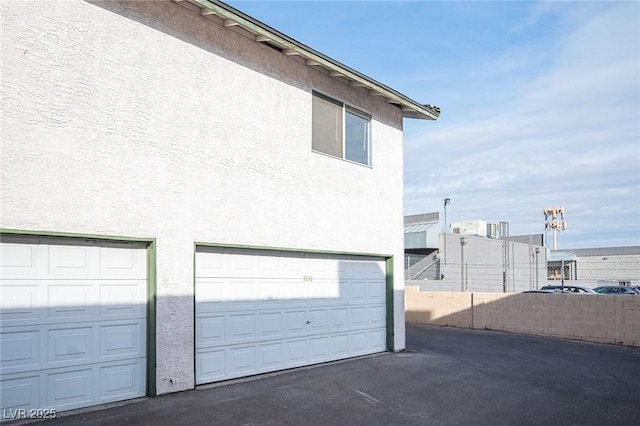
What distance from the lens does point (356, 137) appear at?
11180 mm

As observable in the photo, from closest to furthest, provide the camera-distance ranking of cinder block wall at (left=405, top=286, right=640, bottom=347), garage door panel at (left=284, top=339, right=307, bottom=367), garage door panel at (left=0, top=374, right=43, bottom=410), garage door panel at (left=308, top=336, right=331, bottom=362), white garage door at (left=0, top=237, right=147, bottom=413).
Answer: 1. garage door panel at (left=0, top=374, right=43, bottom=410)
2. white garage door at (left=0, top=237, right=147, bottom=413)
3. garage door panel at (left=284, top=339, right=307, bottom=367)
4. garage door panel at (left=308, top=336, right=331, bottom=362)
5. cinder block wall at (left=405, top=286, right=640, bottom=347)

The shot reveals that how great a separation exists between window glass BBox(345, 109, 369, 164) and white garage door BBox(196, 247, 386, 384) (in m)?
2.22

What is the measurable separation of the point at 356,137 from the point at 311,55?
2316 millimetres

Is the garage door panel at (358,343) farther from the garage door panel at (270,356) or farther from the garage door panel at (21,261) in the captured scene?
the garage door panel at (21,261)

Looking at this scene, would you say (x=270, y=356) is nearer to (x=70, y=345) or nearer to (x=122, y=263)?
(x=122, y=263)

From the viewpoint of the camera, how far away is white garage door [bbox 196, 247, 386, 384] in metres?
8.25

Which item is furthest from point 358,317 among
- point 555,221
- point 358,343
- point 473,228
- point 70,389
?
point 555,221

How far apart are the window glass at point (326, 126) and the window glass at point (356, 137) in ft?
0.81

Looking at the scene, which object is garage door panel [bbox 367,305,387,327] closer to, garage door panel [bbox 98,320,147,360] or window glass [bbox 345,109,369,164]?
window glass [bbox 345,109,369,164]

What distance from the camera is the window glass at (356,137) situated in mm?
10955

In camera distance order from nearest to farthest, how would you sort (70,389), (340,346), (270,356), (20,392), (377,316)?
(20,392) → (70,389) → (270,356) → (340,346) → (377,316)

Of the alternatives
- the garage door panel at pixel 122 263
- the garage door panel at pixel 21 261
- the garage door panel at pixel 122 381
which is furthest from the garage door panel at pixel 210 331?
the garage door panel at pixel 21 261

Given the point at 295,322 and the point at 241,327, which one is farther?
the point at 295,322

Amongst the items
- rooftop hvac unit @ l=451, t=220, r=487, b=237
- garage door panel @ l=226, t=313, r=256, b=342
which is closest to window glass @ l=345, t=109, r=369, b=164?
garage door panel @ l=226, t=313, r=256, b=342
